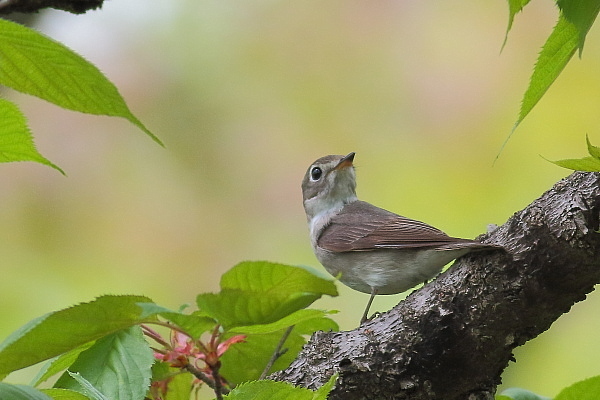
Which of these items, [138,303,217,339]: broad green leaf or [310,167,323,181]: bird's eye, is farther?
[310,167,323,181]: bird's eye

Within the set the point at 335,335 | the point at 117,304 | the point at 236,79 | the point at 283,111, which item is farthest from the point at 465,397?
the point at 236,79

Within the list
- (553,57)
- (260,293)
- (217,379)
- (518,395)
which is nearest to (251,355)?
(217,379)

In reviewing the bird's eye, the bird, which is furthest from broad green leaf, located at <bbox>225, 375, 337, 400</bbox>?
the bird's eye

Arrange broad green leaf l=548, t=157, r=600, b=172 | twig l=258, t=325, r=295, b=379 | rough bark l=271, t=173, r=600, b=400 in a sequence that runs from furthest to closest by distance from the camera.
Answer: twig l=258, t=325, r=295, b=379
rough bark l=271, t=173, r=600, b=400
broad green leaf l=548, t=157, r=600, b=172

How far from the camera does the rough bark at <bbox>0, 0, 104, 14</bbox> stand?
1932 mm

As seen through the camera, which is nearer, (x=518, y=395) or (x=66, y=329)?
(x=66, y=329)

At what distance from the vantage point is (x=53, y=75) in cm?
118

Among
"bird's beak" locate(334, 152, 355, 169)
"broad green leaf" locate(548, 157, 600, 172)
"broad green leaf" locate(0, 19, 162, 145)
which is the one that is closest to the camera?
"broad green leaf" locate(548, 157, 600, 172)

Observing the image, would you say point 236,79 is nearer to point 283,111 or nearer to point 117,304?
point 283,111

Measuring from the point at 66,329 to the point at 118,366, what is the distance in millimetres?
162

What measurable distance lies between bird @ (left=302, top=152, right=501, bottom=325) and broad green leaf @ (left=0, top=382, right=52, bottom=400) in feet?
4.41

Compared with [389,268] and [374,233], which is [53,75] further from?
[374,233]

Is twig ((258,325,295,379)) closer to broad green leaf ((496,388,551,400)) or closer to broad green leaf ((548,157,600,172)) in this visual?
broad green leaf ((496,388,551,400))

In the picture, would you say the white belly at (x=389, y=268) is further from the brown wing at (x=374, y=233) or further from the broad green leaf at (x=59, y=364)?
the broad green leaf at (x=59, y=364)
